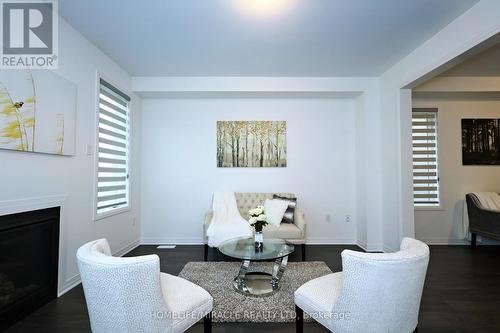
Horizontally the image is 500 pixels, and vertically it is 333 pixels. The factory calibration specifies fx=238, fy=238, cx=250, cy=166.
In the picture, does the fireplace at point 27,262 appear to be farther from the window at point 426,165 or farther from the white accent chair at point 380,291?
the window at point 426,165

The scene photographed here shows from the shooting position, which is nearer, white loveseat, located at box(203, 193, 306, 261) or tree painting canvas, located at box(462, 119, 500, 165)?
white loveseat, located at box(203, 193, 306, 261)

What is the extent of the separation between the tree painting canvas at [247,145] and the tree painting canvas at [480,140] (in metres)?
3.22

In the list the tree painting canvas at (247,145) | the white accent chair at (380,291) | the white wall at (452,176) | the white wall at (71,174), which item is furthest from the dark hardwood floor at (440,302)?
the tree painting canvas at (247,145)

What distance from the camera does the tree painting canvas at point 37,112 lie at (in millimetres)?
1892

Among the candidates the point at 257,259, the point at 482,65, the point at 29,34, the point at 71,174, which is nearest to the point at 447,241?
Result: the point at 482,65

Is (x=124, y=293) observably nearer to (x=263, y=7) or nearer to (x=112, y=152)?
(x=263, y=7)

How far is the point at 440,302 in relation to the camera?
7.45 ft

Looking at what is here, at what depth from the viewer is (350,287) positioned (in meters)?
1.28

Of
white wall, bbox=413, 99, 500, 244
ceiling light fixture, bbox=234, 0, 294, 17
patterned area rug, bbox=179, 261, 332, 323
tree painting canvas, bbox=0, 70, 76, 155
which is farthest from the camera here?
white wall, bbox=413, 99, 500, 244

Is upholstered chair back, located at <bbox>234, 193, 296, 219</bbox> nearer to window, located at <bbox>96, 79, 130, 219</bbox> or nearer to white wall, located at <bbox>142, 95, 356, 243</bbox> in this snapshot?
white wall, located at <bbox>142, 95, 356, 243</bbox>

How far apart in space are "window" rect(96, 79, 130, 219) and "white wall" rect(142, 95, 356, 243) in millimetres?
509

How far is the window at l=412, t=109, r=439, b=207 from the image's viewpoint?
165 inches

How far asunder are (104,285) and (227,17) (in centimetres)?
244

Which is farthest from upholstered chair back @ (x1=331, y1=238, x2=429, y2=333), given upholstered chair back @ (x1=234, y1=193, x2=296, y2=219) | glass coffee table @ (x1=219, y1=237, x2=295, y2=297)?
upholstered chair back @ (x1=234, y1=193, x2=296, y2=219)
